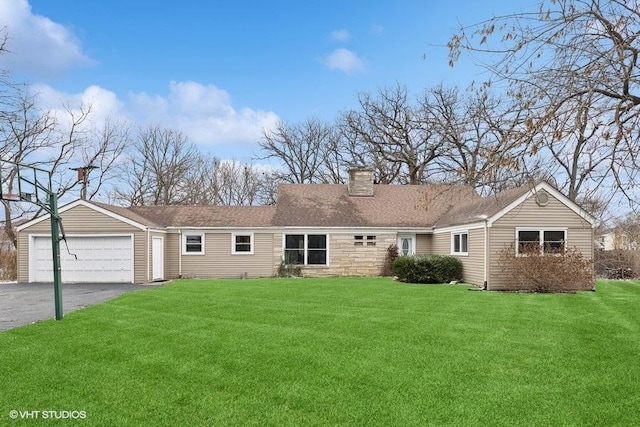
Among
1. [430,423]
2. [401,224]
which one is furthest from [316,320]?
[401,224]

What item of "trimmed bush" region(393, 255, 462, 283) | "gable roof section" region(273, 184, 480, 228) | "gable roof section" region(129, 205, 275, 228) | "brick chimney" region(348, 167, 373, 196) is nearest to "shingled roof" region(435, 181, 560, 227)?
Answer: "gable roof section" region(273, 184, 480, 228)

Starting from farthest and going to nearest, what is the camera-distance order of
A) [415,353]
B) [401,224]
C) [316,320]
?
[401,224], [316,320], [415,353]

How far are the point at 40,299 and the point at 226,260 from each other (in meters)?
10.0

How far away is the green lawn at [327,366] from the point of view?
210 inches

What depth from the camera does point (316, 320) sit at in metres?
10.5

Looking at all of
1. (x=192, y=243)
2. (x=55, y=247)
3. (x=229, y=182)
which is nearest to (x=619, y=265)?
(x=192, y=243)

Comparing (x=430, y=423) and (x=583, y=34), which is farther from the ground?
(x=583, y=34)

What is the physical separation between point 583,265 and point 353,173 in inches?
539

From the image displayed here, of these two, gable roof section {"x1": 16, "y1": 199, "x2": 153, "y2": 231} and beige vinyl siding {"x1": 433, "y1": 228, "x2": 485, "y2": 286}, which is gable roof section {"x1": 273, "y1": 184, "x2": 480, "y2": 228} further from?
gable roof section {"x1": 16, "y1": 199, "x2": 153, "y2": 231}

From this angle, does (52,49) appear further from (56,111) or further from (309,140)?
(309,140)

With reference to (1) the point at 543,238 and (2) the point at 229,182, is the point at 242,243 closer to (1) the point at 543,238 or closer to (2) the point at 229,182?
(1) the point at 543,238

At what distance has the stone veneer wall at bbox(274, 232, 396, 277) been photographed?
2455cm

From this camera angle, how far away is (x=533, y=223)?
18312mm

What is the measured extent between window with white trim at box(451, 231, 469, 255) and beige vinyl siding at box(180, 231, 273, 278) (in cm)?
864
